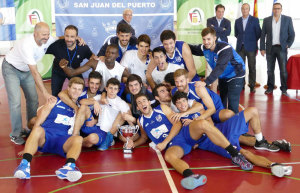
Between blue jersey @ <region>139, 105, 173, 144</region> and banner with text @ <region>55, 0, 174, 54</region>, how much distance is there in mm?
5647

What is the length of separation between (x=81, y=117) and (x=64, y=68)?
1.02m

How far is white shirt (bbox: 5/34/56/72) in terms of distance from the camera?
4.66 metres

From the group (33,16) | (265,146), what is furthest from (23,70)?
(33,16)

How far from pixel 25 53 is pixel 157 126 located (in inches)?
77.1

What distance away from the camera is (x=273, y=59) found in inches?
315

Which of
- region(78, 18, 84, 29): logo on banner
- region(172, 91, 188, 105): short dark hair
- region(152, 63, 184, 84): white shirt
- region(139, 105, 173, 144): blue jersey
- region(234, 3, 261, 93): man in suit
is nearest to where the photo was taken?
region(172, 91, 188, 105): short dark hair

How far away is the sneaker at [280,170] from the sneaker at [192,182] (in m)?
0.75

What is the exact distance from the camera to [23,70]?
5031 mm

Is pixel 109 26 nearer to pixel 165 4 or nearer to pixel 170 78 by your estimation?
pixel 165 4

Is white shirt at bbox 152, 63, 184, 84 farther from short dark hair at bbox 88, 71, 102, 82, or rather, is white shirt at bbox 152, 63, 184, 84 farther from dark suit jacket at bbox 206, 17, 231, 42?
dark suit jacket at bbox 206, 17, 231, 42

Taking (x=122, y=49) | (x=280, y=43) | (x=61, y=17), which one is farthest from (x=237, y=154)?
(x=61, y=17)

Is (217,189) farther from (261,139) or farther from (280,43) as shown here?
(280,43)

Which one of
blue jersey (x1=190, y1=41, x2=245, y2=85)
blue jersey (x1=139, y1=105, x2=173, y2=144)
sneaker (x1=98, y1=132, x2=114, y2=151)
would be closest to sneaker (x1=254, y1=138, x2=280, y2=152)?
blue jersey (x1=190, y1=41, x2=245, y2=85)

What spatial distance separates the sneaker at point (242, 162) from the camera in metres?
3.72
